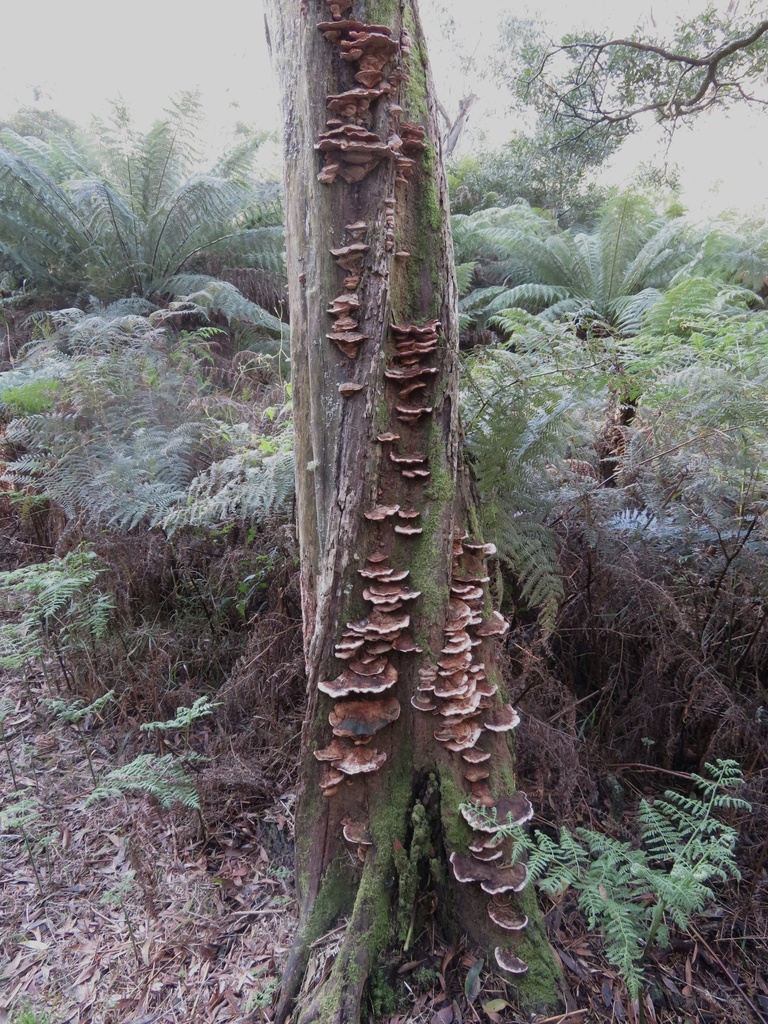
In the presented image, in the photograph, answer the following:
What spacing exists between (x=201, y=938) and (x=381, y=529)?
1649mm

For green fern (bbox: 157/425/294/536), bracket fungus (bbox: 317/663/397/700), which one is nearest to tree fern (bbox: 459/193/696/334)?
green fern (bbox: 157/425/294/536)

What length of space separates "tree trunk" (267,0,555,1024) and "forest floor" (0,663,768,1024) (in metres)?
0.17

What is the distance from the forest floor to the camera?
1772mm

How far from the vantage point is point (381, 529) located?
1975 mm

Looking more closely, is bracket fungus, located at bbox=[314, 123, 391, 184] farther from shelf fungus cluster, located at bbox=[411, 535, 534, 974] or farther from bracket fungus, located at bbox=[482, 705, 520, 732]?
bracket fungus, located at bbox=[482, 705, 520, 732]

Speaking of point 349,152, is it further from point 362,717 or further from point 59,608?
point 59,608

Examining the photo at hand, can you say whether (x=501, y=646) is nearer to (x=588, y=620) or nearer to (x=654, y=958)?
(x=588, y=620)

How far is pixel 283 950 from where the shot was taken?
1.99 meters

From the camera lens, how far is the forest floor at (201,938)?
1.77m

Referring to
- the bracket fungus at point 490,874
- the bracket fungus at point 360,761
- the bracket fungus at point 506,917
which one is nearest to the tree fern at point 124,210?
the bracket fungus at point 360,761

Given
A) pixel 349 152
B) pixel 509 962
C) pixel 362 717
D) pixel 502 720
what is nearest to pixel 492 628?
pixel 502 720

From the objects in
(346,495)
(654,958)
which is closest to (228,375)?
(346,495)

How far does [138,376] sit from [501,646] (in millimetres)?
3410

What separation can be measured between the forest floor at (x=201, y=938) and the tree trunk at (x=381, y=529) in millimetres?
173
